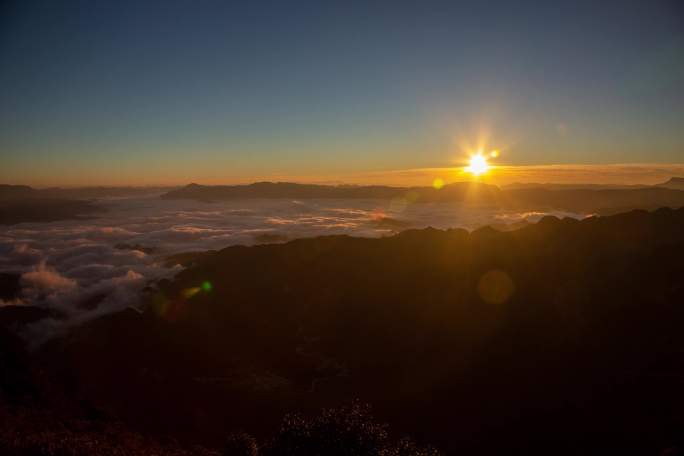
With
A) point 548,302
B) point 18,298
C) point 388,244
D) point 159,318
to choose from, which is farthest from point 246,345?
point 18,298

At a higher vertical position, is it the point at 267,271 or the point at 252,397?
the point at 267,271

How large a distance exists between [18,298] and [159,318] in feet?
372

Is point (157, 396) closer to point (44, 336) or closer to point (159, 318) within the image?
point (159, 318)

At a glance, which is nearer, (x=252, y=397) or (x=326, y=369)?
(x=252, y=397)

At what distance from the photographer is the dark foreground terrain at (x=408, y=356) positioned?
109ft

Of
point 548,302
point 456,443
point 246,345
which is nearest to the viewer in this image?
point 456,443

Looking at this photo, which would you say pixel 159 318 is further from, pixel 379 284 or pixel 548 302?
pixel 548 302

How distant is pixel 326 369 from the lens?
190 ft

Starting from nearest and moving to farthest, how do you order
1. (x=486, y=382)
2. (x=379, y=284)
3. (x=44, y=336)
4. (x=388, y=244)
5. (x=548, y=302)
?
(x=486, y=382), (x=548, y=302), (x=379, y=284), (x=388, y=244), (x=44, y=336)

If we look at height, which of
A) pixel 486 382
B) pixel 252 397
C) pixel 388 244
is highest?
pixel 388 244

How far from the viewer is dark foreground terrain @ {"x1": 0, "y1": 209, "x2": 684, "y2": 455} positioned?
109ft

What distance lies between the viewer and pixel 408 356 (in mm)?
56156

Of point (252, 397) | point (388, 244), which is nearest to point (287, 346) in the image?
point (252, 397)

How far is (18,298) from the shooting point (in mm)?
149875
